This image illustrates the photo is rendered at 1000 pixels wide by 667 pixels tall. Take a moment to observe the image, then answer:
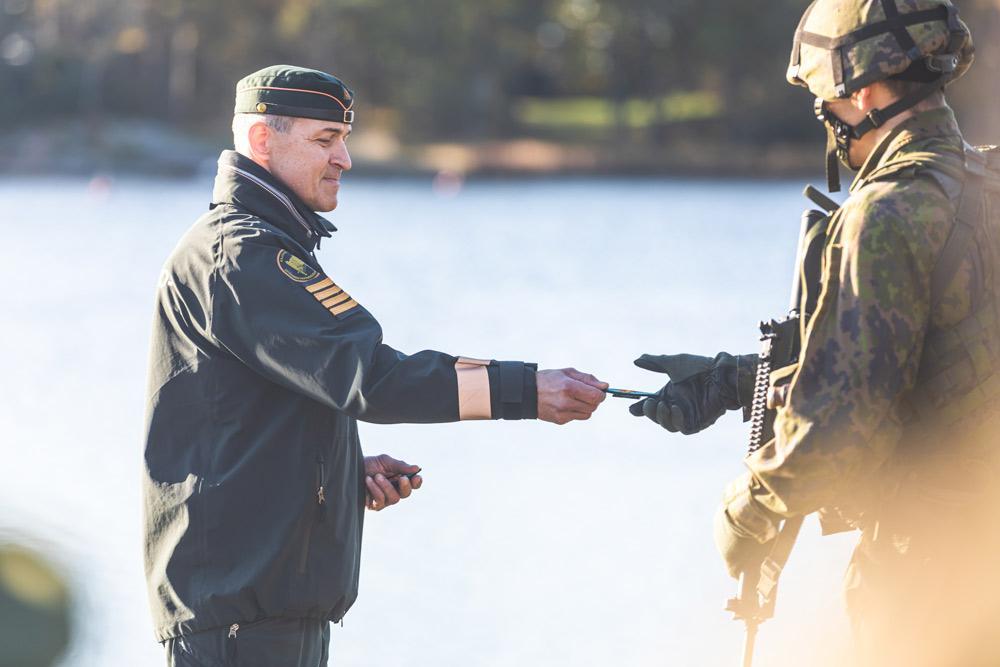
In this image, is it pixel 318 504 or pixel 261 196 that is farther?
pixel 261 196

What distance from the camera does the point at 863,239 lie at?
10.2 feet

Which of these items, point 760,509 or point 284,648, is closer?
point 760,509

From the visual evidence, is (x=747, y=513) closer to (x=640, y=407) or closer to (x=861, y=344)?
(x=861, y=344)

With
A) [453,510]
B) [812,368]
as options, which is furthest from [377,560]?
[812,368]

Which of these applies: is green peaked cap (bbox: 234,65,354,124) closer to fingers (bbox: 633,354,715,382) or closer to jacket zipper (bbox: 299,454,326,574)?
jacket zipper (bbox: 299,454,326,574)

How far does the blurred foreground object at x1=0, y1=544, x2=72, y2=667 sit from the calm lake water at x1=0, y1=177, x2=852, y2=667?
3 centimetres

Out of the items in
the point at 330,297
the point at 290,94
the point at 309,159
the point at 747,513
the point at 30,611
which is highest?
the point at 290,94

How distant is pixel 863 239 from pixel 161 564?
1.85m

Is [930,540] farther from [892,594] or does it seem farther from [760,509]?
[760,509]

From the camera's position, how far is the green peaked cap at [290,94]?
13.0 feet

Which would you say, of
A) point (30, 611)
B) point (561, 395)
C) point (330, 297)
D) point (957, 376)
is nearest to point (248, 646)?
point (330, 297)

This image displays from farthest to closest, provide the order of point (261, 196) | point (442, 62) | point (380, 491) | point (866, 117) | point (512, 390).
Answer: point (442, 62) → point (380, 491) → point (261, 196) → point (512, 390) → point (866, 117)

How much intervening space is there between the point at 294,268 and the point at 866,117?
136cm

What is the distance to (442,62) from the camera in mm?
76938
